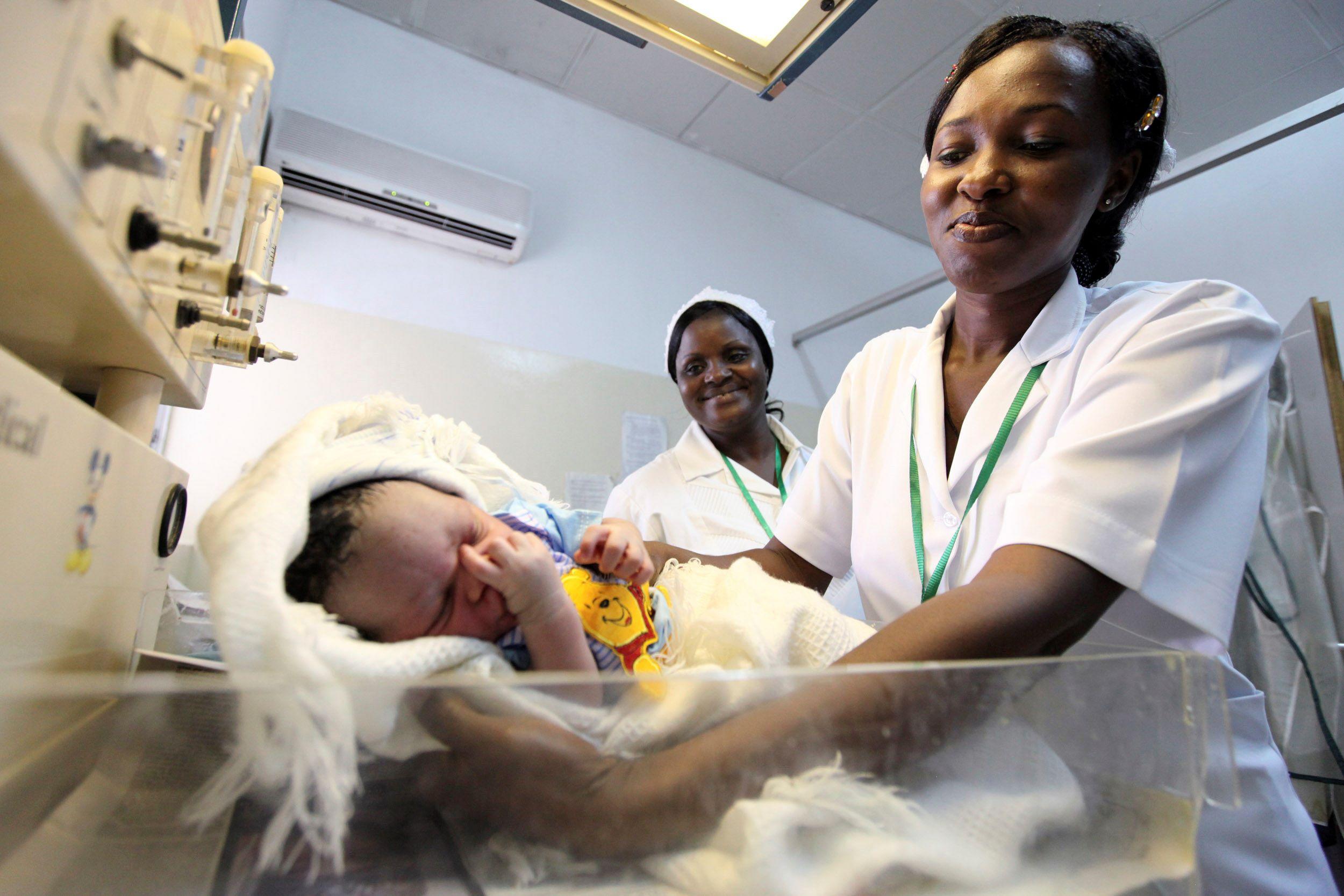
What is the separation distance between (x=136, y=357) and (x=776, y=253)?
3.00 meters

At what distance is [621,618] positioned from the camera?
27.1 inches

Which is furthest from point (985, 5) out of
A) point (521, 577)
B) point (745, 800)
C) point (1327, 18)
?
point (745, 800)

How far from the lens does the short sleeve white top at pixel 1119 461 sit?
2.04ft

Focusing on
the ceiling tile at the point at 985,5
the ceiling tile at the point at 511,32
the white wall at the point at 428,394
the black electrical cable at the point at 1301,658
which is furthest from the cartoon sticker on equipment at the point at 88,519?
the ceiling tile at the point at 985,5

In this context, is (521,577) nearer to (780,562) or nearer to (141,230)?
(141,230)

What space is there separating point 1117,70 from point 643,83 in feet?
7.15

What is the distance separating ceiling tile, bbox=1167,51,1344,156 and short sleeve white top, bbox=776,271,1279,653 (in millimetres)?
2195

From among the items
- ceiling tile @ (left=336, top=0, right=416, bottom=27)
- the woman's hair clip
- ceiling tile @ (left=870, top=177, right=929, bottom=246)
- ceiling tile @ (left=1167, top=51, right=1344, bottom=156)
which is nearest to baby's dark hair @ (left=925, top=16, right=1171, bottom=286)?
the woman's hair clip

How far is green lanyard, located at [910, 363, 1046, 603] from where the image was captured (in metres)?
0.82

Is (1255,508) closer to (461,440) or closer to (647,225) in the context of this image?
(461,440)

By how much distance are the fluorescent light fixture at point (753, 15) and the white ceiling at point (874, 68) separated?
1135mm

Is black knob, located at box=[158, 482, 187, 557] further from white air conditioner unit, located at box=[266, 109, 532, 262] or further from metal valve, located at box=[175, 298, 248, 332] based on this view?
white air conditioner unit, located at box=[266, 109, 532, 262]

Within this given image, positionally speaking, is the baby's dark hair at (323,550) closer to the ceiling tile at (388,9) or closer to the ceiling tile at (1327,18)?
the ceiling tile at (388,9)

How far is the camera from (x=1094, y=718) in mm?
486
